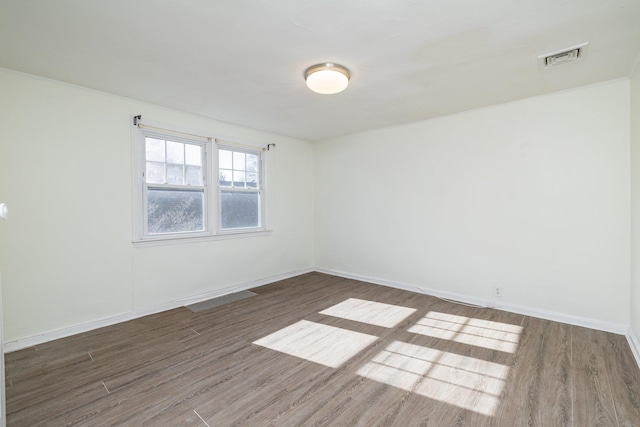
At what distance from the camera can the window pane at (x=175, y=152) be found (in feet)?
12.2

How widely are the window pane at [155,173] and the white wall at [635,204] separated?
190 inches

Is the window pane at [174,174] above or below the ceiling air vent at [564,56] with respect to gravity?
below

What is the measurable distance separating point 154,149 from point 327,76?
2.40 metres

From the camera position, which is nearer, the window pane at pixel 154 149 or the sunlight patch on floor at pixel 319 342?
the sunlight patch on floor at pixel 319 342

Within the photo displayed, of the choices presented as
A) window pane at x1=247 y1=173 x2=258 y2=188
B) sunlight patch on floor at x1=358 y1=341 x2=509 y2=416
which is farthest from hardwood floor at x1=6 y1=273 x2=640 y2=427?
window pane at x1=247 y1=173 x2=258 y2=188

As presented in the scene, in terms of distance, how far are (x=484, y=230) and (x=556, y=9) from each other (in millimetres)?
2442

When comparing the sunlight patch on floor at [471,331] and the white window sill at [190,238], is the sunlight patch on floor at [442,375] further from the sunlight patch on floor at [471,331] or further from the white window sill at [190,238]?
the white window sill at [190,238]

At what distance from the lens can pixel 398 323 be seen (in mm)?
3166

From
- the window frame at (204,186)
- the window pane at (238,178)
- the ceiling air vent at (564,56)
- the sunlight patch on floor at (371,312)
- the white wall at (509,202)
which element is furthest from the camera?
the window pane at (238,178)

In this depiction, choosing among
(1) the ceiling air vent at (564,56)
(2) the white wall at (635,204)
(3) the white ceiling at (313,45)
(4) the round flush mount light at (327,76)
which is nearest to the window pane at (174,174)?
(3) the white ceiling at (313,45)

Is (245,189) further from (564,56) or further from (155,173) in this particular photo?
(564,56)

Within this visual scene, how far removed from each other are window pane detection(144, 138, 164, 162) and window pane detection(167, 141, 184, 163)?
0.08m

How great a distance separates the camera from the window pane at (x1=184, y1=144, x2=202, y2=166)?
153 inches

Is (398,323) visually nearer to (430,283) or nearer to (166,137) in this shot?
(430,283)
